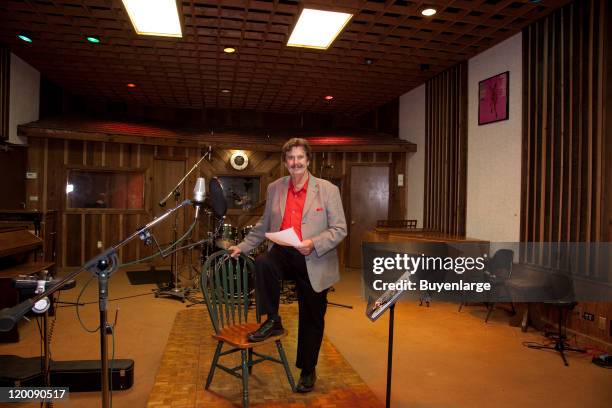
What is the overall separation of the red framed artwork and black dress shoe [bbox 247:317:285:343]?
14.5 feet

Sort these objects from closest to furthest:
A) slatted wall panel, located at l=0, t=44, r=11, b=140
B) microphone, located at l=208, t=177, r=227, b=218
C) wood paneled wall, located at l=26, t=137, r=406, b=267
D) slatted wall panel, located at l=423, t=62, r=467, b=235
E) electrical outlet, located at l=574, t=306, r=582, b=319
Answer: microphone, located at l=208, t=177, r=227, b=218 < electrical outlet, located at l=574, t=306, r=582, b=319 < slatted wall panel, located at l=0, t=44, r=11, b=140 < slatted wall panel, located at l=423, t=62, r=467, b=235 < wood paneled wall, located at l=26, t=137, r=406, b=267

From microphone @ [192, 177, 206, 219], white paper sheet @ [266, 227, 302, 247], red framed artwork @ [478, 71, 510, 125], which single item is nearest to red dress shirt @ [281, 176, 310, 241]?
white paper sheet @ [266, 227, 302, 247]

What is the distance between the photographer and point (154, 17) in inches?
196

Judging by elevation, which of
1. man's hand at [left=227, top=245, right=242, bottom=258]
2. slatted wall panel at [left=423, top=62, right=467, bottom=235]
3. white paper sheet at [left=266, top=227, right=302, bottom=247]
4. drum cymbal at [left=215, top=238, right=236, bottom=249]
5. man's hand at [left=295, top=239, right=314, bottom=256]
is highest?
slatted wall panel at [left=423, top=62, right=467, bottom=235]

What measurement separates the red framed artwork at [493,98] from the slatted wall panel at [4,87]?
22.5 ft

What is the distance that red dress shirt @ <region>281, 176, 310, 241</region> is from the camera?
294cm

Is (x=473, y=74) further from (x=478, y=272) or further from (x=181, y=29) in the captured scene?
(x=181, y=29)

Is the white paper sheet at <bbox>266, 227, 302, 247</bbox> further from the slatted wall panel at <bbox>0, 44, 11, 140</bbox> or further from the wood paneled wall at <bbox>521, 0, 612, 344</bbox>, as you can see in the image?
the slatted wall panel at <bbox>0, 44, 11, 140</bbox>

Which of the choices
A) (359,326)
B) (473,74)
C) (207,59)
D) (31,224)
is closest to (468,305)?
(359,326)

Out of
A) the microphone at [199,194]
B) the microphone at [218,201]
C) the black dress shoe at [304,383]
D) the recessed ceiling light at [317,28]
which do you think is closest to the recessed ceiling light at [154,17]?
the recessed ceiling light at [317,28]

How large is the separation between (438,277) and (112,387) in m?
3.35

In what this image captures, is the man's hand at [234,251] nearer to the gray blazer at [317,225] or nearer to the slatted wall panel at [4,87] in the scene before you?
the gray blazer at [317,225]

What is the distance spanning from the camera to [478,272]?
5344 millimetres

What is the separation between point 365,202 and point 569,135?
459 cm
